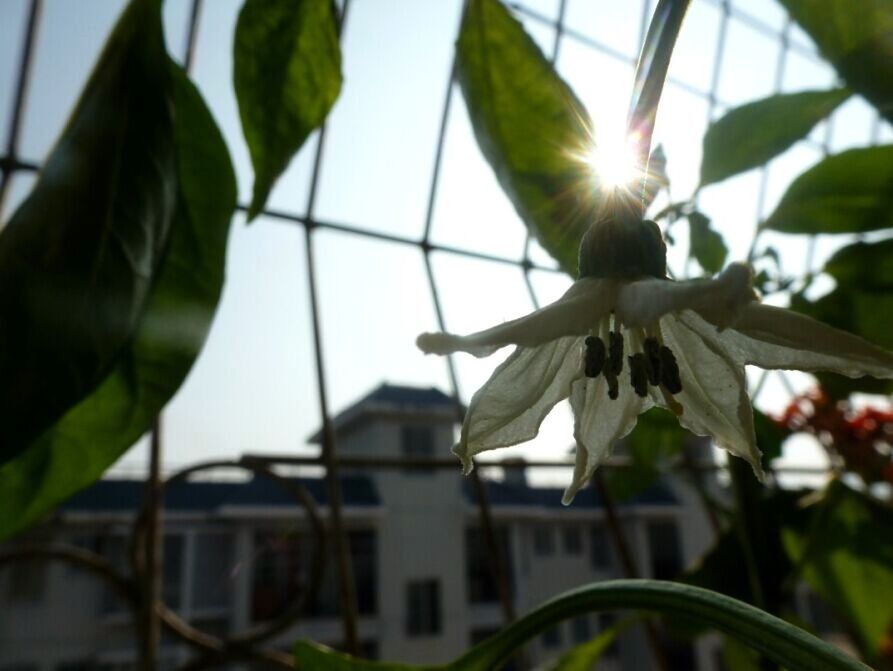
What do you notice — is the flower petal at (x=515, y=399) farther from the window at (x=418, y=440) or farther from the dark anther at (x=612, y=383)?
the window at (x=418, y=440)

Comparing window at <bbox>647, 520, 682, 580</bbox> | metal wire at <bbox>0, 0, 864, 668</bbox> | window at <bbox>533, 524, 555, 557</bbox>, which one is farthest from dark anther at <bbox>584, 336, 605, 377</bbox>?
window at <bbox>647, 520, 682, 580</bbox>

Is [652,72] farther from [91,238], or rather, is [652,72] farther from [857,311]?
[857,311]

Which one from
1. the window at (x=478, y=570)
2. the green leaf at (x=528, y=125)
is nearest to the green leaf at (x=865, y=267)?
the green leaf at (x=528, y=125)

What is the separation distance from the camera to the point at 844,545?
624 millimetres

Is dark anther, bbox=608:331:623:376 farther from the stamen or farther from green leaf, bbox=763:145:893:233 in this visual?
green leaf, bbox=763:145:893:233

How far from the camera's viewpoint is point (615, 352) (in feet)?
0.72

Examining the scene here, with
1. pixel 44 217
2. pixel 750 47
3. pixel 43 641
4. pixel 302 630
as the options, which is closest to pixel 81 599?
pixel 43 641

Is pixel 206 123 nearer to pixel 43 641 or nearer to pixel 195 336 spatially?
pixel 195 336

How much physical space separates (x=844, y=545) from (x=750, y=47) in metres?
0.77

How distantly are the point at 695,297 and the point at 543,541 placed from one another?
3.31 m

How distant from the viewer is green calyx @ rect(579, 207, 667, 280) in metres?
0.20

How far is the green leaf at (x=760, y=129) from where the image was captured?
33 centimetres

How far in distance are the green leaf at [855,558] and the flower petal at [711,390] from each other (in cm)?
43

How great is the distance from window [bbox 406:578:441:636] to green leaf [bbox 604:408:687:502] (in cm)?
234
